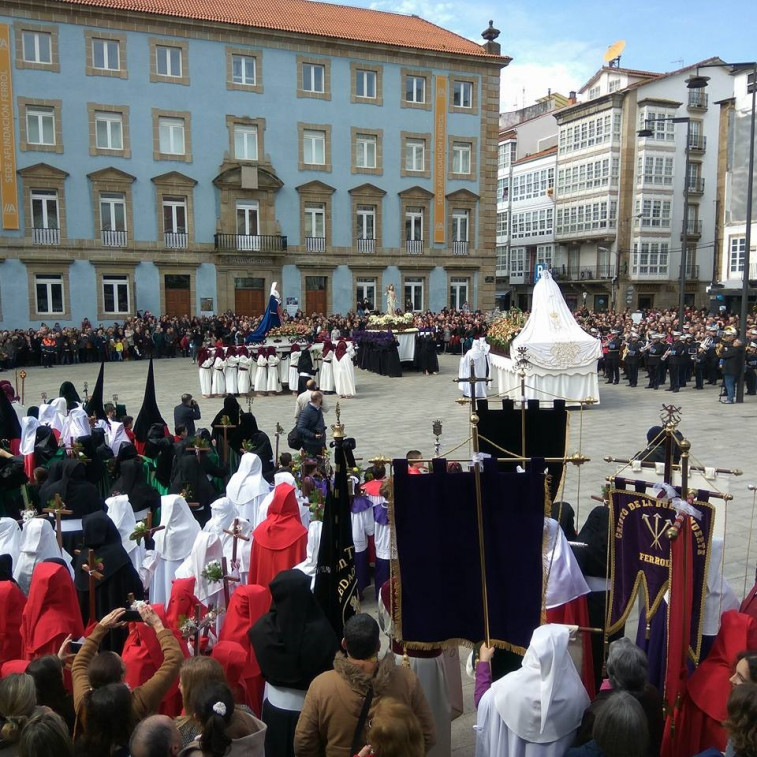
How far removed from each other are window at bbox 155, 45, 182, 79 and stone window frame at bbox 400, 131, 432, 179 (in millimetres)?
11184

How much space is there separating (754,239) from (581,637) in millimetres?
38412

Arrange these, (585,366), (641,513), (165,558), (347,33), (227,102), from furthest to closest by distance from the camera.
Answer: (347,33), (227,102), (585,366), (165,558), (641,513)

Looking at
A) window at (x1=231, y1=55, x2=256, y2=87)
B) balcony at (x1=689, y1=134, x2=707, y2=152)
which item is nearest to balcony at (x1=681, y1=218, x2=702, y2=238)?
balcony at (x1=689, y1=134, x2=707, y2=152)

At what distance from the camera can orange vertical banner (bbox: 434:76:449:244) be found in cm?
3744

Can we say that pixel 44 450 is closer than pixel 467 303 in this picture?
Yes

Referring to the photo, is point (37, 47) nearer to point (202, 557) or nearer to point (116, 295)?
point (116, 295)

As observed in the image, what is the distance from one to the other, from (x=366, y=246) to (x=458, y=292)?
559cm

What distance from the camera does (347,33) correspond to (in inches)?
1432

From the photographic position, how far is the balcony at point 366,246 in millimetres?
37250

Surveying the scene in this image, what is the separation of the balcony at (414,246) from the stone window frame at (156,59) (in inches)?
512

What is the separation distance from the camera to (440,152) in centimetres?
3769

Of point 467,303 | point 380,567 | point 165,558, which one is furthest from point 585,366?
point 467,303

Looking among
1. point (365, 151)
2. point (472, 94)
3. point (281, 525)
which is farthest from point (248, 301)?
point (281, 525)

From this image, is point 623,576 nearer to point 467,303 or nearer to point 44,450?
point 44,450
